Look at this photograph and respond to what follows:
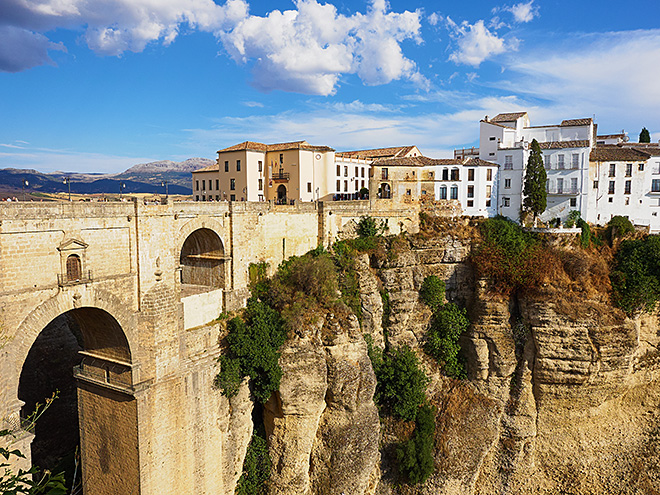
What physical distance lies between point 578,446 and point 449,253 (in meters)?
12.4

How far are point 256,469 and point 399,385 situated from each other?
7.90m

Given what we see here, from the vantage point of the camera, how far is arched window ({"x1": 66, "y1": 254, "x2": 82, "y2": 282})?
15290mm

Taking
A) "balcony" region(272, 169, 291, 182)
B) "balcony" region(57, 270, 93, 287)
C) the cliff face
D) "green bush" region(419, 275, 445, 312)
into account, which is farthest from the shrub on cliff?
"balcony" region(57, 270, 93, 287)

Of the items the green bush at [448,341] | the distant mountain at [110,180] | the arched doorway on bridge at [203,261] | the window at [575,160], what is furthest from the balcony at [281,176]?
the window at [575,160]

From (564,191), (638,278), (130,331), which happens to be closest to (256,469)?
(130,331)

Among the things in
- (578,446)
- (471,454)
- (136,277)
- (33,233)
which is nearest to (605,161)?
(578,446)

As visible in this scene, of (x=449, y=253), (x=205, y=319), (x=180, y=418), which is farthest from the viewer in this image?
(x=449, y=253)

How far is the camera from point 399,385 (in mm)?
23938

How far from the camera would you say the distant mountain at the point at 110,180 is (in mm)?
41925

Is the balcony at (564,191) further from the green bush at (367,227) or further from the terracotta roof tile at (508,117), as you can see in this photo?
the green bush at (367,227)

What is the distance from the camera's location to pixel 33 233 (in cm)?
1433

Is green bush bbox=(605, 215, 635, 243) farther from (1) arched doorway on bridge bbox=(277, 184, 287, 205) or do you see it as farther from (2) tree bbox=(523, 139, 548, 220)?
(1) arched doorway on bridge bbox=(277, 184, 287, 205)

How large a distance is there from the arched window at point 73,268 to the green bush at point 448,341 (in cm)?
1791

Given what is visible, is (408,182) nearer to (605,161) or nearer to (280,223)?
(280,223)
